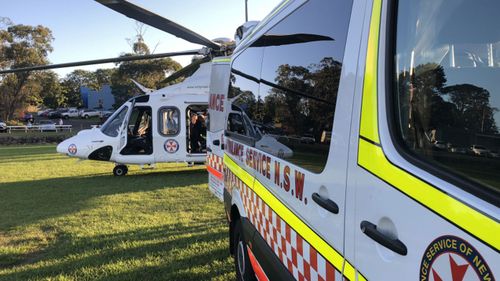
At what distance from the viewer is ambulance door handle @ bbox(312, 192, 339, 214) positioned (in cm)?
180

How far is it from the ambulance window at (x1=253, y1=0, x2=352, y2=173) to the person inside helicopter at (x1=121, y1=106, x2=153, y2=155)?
9777mm

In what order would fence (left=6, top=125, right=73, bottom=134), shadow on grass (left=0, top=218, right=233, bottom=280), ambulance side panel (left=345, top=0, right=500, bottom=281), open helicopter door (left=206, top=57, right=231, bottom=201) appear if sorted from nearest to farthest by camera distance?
ambulance side panel (left=345, top=0, right=500, bottom=281), shadow on grass (left=0, top=218, right=233, bottom=280), open helicopter door (left=206, top=57, right=231, bottom=201), fence (left=6, top=125, right=73, bottom=134)

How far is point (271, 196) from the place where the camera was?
9.30 ft

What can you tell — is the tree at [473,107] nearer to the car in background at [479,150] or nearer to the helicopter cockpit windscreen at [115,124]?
the car in background at [479,150]

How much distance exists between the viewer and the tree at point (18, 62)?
1880 inches

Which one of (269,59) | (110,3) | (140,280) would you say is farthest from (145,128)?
(269,59)

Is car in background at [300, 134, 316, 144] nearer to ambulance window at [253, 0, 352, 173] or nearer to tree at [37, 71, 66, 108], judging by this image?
ambulance window at [253, 0, 352, 173]

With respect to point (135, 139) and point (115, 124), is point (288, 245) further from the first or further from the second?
point (115, 124)

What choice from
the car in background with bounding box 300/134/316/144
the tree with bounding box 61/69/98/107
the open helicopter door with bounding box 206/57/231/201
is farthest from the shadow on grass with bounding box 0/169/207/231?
the tree with bounding box 61/69/98/107

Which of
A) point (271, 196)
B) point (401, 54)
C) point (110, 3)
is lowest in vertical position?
point (271, 196)

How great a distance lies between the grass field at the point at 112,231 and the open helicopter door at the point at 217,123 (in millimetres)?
701

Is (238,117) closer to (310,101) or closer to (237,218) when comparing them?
(237,218)

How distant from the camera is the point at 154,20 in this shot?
679 cm

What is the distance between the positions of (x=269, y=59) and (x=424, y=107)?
1784mm
